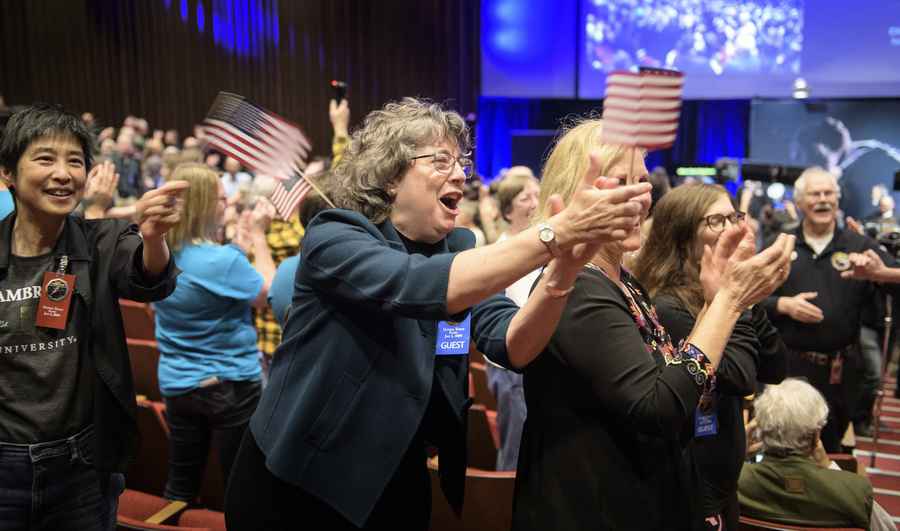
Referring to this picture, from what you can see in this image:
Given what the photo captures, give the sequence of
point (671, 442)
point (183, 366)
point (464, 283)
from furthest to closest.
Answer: point (183, 366)
point (671, 442)
point (464, 283)

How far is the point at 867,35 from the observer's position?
1252 centimetres

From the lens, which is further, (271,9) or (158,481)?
(271,9)

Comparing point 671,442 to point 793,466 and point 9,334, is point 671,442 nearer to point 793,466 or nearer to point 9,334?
point 793,466

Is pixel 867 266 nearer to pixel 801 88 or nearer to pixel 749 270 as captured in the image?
pixel 749 270

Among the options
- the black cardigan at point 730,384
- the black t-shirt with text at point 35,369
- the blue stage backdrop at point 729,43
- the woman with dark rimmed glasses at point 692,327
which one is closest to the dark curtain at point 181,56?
the blue stage backdrop at point 729,43

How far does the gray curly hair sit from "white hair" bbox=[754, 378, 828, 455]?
1474 mm

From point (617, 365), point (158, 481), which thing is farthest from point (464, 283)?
point (158, 481)

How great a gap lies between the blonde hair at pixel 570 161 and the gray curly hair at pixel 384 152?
21cm

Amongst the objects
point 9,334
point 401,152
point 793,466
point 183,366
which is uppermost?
point 401,152

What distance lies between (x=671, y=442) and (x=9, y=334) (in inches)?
57.8

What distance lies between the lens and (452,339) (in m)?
1.73

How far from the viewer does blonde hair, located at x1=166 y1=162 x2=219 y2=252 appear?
3.03 metres

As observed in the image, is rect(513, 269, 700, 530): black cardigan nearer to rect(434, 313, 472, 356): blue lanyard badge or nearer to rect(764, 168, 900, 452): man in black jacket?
rect(434, 313, 472, 356): blue lanyard badge

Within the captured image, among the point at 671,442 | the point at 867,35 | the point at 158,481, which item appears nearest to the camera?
the point at 671,442
